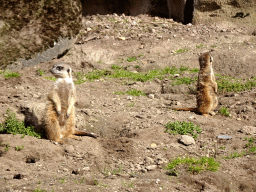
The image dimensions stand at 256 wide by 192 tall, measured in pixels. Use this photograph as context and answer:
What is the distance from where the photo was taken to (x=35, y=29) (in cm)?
758

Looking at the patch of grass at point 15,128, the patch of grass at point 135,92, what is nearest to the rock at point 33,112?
the patch of grass at point 15,128

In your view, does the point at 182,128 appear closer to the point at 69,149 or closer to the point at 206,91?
the point at 206,91

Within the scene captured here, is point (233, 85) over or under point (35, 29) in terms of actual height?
under

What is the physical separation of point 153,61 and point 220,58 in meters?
1.52

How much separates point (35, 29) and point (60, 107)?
418cm

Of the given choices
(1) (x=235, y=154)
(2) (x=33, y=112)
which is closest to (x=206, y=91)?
(1) (x=235, y=154)

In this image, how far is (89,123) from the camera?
4.61 metres

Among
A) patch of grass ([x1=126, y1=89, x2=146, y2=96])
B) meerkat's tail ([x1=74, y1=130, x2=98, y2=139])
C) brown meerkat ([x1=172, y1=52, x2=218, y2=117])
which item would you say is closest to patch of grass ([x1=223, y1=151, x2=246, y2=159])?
brown meerkat ([x1=172, y1=52, x2=218, y2=117])

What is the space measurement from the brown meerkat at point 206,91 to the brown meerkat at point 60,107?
5.85ft

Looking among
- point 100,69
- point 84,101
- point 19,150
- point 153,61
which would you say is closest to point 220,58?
point 153,61

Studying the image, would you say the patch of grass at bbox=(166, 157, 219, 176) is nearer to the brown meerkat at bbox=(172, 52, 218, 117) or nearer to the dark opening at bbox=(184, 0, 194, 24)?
the brown meerkat at bbox=(172, 52, 218, 117)

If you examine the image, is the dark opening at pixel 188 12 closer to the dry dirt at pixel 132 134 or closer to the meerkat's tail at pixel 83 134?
the dry dirt at pixel 132 134

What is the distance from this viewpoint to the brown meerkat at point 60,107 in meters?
3.86

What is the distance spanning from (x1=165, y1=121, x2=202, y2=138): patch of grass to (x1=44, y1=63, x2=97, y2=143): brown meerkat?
3.20ft
